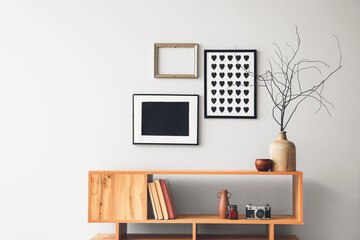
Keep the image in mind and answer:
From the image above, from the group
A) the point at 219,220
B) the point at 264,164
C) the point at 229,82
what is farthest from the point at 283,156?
the point at 229,82

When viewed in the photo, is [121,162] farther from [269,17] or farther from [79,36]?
[269,17]

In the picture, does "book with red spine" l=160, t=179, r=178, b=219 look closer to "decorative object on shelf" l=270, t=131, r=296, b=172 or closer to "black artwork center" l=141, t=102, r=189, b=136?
"black artwork center" l=141, t=102, r=189, b=136

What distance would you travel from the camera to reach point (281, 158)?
2613mm

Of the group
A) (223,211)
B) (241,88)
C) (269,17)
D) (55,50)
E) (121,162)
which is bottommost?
(223,211)

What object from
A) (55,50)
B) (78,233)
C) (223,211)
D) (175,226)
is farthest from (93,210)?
(55,50)

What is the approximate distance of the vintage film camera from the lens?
265 cm

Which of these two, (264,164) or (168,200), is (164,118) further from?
(264,164)

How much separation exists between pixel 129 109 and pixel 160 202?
720mm

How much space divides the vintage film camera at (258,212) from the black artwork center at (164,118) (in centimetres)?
74

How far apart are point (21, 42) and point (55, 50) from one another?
26cm

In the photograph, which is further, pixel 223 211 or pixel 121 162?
pixel 121 162

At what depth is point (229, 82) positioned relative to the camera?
296 cm

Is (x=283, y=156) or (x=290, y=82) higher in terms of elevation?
(x=290, y=82)

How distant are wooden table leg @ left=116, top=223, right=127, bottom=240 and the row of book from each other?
0.25 m
